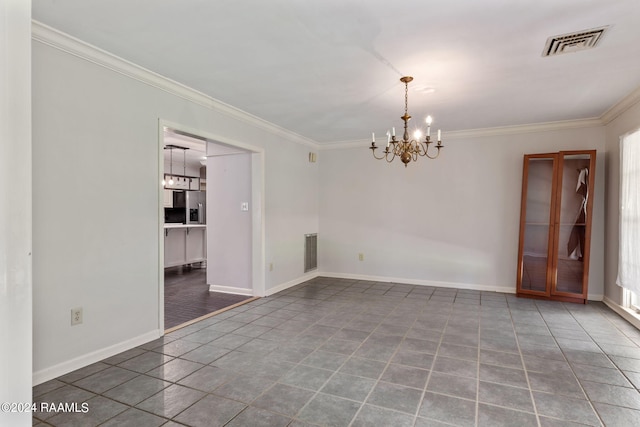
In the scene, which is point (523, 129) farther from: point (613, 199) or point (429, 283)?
point (429, 283)

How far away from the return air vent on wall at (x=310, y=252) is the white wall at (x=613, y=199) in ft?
13.8

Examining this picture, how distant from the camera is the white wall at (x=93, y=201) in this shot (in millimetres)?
2432

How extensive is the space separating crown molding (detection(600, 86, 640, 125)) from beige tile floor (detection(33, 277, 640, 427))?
7.76 feet

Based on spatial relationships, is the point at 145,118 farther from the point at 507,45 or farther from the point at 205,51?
the point at 507,45

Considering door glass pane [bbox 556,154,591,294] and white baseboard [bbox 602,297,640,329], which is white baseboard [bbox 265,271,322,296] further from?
white baseboard [bbox 602,297,640,329]

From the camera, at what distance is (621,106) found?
12.9ft

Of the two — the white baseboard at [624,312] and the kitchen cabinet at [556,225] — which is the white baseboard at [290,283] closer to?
the kitchen cabinet at [556,225]

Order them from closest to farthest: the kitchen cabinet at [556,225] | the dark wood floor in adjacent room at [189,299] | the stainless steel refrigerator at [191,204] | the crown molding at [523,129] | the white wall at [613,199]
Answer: the dark wood floor in adjacent room at [189,299] → the white wall at [613,199] → the kitchen cabinet at [556,225] → the crown molding at [523,129] → the stainless steel refrigerator at [191,204]

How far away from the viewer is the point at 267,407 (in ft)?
7.06

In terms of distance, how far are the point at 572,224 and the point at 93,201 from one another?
216 inches

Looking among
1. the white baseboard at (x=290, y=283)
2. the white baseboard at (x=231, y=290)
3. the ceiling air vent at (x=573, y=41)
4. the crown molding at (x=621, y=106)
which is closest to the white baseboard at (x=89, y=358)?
the white baseboard at (x=231, y=290)
